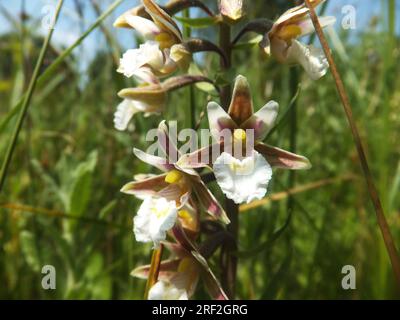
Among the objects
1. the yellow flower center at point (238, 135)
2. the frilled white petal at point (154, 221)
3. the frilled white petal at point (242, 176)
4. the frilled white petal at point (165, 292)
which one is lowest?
the frilled white petal at point (165, 292)

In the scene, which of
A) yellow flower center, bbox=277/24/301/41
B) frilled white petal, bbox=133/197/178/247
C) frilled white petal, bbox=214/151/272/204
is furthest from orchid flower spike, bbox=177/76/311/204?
yellow flower center, bbox=277/24/301/41

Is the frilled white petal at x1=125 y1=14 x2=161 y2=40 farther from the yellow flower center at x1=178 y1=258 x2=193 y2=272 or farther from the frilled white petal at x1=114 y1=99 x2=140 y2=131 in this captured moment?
the yellow flower center at x1=178 y1=258 x2=193 y2=272

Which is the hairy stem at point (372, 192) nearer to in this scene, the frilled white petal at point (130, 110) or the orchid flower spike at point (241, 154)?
the orchid flower spike at point (241, 154)

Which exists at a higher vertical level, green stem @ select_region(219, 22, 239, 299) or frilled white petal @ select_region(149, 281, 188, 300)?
green stem @ select_region(219, 22, 239, 299)

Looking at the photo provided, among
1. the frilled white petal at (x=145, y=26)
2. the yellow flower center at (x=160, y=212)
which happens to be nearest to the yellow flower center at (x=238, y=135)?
the yellow flower center at (x=160, y=212)

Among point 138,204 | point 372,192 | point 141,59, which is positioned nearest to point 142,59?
point 141,59
